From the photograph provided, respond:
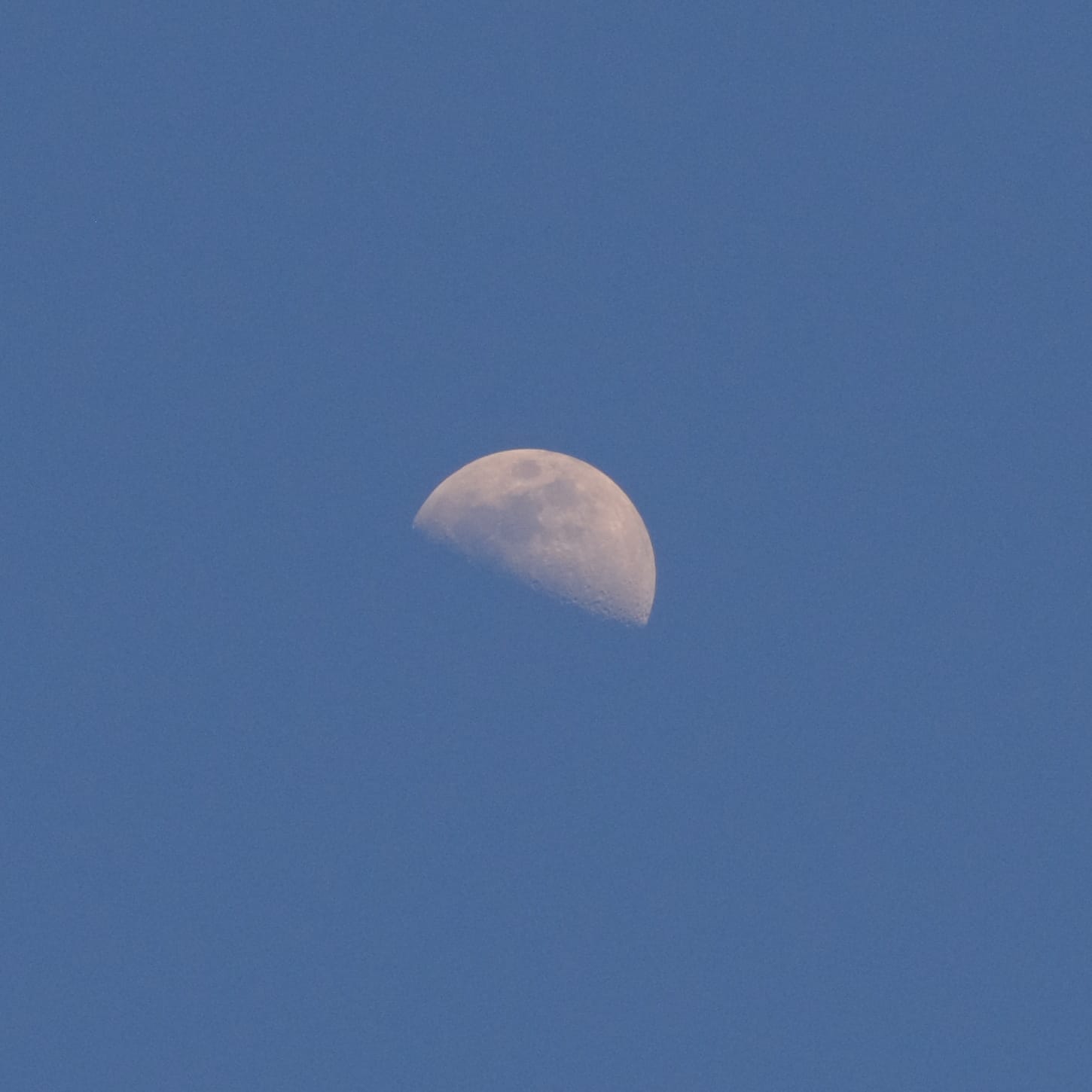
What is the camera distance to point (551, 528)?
4544cm

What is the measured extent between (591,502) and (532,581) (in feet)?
16.2

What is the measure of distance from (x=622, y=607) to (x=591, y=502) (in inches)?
152

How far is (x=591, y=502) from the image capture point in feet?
157

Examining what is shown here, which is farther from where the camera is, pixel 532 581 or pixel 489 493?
pixel 489 493

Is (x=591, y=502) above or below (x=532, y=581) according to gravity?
above

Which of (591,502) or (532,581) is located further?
(591,502)

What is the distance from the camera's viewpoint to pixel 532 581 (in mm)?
43969

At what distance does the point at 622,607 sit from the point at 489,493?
5745 mm

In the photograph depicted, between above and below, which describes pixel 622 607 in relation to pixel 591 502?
below

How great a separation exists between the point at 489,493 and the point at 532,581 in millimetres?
4251

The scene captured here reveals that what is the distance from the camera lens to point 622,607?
4631 cm

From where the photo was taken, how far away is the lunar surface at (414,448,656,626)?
44562 mm

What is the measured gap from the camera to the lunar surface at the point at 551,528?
146 ft
